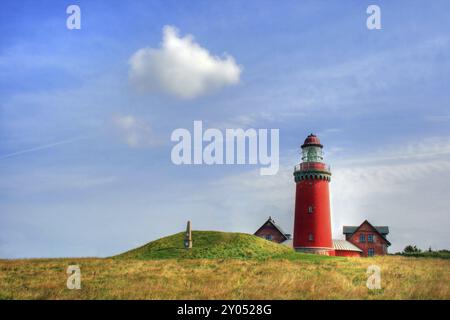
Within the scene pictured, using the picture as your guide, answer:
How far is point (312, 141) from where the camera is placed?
51.5m

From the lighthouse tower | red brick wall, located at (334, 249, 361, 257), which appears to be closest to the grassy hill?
the lighthouse tower

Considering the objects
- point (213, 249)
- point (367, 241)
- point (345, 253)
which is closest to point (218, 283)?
point (213, 249)

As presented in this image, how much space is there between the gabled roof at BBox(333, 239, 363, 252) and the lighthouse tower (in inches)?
427

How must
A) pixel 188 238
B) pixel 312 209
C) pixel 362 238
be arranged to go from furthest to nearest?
pixel 362 238 → pixel 312 209 → pixel 188 238

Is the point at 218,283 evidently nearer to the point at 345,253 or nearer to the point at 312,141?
the point at 312,141

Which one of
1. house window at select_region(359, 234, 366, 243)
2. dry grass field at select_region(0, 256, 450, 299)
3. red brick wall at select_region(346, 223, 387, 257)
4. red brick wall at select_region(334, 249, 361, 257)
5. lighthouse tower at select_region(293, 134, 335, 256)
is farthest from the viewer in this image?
house window at select_region(359, 234, 366, 243)

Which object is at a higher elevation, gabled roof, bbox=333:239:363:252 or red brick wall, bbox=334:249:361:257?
gabled roof, bbox=333:239:363:252

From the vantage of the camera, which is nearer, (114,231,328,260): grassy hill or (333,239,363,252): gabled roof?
(114,231,328,260): grassy hill

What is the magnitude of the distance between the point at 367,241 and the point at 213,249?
35.3m

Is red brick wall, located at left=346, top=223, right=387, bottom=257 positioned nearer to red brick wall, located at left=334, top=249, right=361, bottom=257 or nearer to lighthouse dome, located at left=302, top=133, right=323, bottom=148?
red brick wall, located at left=334, top=249, right=361, bottom=257

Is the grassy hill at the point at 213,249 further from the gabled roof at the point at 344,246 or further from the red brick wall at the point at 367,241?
the red brick wall at the point at 367,241

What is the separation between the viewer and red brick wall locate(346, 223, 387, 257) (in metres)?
64.6
